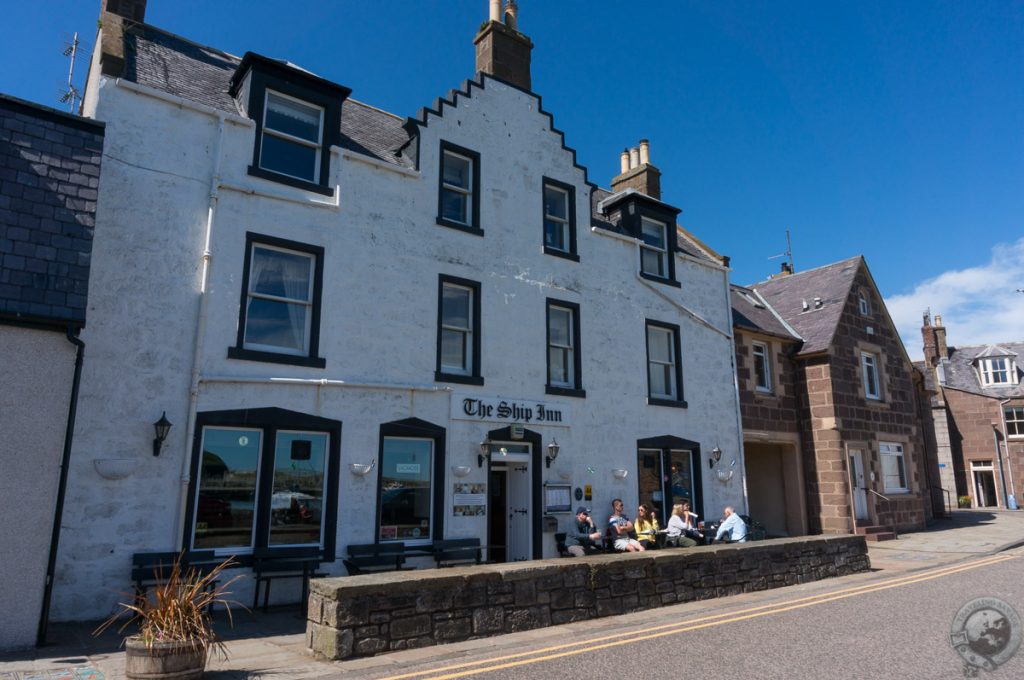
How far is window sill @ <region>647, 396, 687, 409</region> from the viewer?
661 inches

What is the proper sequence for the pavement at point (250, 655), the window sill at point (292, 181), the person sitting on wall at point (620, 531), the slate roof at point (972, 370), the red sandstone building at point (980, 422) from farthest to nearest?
the slate roof at point (972, 370) → the red sandstone building at point (980, 422) → the person sitting on wall at point (620, 531) → the window sill at point (292, 181) → the pavement at point (250, 655)

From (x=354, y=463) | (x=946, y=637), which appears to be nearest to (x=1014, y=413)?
(x=946, y=637)

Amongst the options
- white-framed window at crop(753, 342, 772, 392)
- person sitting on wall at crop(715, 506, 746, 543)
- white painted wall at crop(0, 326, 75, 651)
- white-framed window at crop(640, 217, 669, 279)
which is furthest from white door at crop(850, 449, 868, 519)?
white painted wall at crop(0, 326, 75, 651)

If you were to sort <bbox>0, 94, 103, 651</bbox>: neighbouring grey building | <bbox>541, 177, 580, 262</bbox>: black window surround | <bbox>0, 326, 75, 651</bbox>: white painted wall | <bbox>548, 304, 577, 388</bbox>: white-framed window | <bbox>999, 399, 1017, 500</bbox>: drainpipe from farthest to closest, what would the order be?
<bbox>999, 399, 1017, 500</bbox>: drainpipe → <bbox>541, 177, 580, 262</bbox>: black window surround → <bbox>548, 304, 577, 388</bbox>: white-framed window → <bbox>0, 94, 103, 651</bbox>: neighbouring grey building → <bbox>0, 326, 75, 651</bbox>: white painted wall

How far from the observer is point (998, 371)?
41438mm

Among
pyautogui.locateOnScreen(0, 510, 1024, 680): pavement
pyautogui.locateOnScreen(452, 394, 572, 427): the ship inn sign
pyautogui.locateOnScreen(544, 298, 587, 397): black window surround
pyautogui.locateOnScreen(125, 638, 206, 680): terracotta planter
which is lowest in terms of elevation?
pyautogui.locateOnScreen(0, 510, 1024, 680): pavement

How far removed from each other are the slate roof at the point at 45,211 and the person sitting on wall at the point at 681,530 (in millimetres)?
11808

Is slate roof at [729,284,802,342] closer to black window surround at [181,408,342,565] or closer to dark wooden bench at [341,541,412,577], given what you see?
dark wooden bench at [341,541,412,577]

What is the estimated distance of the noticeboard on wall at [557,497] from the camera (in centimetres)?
1442

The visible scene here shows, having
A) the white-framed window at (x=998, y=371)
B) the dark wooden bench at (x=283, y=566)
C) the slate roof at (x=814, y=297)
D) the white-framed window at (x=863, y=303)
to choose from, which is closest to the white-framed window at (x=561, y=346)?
the dark wooden bench at (x=283, y=566)

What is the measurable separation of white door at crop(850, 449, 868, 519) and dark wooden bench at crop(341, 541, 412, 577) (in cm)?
1522

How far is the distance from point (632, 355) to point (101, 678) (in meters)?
12.6

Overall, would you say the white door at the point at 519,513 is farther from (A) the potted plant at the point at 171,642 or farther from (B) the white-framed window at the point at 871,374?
(B) the white-framed window at the point at 871,374

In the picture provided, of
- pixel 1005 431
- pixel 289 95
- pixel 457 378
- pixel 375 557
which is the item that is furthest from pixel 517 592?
pixel 1005 431
